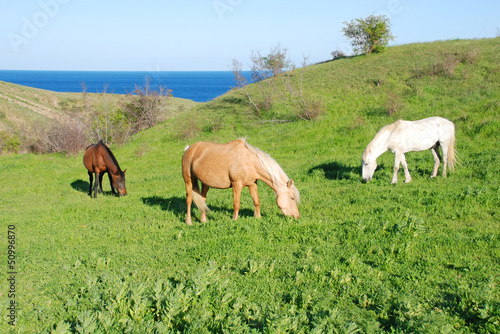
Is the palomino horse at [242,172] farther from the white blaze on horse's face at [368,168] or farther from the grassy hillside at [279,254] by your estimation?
the white blaze on horse's face at [368,168]

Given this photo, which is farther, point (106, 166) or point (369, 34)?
point (369, 34)

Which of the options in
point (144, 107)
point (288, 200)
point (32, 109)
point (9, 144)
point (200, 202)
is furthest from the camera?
point (32, 109)

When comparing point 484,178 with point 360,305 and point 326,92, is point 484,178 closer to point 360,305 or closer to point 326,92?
point 360,305

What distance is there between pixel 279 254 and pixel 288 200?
1684 mm

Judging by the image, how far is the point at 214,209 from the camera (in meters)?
9.50

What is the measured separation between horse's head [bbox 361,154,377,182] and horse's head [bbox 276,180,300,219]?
370 cm

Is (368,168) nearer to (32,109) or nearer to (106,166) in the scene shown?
(106,166)

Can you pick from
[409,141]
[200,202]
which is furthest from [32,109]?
[409,141]

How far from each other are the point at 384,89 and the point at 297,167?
12581 mm

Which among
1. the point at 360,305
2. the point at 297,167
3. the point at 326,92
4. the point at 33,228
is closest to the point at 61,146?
the point at 33,228

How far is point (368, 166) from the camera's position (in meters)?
10.4

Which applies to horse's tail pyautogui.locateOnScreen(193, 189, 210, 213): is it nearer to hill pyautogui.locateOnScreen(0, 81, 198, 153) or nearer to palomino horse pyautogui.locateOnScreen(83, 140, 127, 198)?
palomino horse pyautogui.locateOnScreen(83, 140, 127, 198)

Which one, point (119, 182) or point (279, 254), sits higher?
point (119, 182)

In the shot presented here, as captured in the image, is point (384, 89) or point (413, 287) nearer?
point (413, 287)
